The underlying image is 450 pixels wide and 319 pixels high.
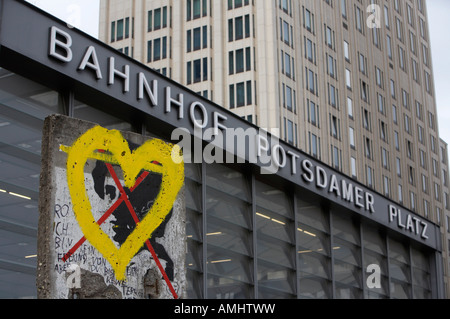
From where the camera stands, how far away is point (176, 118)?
644 inches

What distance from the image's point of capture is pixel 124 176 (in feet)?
23.2

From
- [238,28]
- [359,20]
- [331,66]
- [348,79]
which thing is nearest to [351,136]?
[348,79]

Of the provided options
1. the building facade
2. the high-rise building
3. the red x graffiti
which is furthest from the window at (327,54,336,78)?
the red x graffiti

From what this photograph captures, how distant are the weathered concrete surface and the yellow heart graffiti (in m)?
0.03

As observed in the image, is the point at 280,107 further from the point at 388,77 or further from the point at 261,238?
the point at 261,238

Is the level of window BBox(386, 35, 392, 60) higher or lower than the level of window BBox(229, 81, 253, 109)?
higher

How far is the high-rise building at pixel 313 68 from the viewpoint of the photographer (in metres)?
55.1

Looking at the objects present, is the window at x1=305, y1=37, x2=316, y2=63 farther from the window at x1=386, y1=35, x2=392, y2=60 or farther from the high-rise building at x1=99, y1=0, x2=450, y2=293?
the window at x1=386, y1=35, x2=392, y2=60

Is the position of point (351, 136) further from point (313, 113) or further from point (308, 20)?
point (308, 20)

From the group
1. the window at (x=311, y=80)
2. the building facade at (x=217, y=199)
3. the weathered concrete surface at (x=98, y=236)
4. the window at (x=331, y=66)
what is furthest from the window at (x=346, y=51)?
the weathered concrete surface at (x=98, y=236)

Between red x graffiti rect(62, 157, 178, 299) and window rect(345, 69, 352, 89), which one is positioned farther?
window rect(345, 69, 352, 89)

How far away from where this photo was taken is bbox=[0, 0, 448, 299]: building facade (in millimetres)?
13352

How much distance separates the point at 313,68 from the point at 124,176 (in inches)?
2082

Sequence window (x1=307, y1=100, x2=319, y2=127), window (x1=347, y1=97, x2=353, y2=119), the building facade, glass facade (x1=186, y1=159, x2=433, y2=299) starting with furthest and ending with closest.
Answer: window (x1=347, y1=97, x2=353, y2=119)
window (x1=307, y1=100, x2=319, y2=127)
glass facade (x1=186, y1=159, x2=433, y2=299)
the building facade
